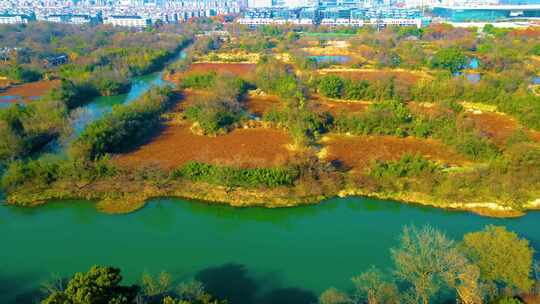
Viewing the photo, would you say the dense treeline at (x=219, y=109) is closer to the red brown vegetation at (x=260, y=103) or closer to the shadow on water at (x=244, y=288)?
the red brown vegetation at (x=260, y=103)

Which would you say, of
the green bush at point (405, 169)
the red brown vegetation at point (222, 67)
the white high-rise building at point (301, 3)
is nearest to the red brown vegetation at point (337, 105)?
the green bush at point (405, 169)

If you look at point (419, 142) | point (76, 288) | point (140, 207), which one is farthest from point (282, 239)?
point (419, 142)

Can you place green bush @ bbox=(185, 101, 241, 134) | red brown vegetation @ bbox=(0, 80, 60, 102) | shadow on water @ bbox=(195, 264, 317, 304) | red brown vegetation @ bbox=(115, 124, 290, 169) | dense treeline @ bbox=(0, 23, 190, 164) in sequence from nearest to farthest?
1. shadow on water @ bbox=(195, 264, 317, 304)
2. red brown vegetation @ bbox=(115, 124, 290, 169)
3. dense treeline @ bbox=(0, 23, 190, 164)
4. green bush @ bbox=(185, 101, 241, 134)
5. red brown vegetation @ bbox=(0, 80, 60, 102)

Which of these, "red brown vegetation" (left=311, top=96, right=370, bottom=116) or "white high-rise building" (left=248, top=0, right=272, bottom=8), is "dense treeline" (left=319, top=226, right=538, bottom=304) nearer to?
"red brown vegetation" (left=311, top=96, right=370, bottom=116)

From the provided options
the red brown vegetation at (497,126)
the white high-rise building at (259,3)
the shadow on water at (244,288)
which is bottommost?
the shadow on water at (244,288)

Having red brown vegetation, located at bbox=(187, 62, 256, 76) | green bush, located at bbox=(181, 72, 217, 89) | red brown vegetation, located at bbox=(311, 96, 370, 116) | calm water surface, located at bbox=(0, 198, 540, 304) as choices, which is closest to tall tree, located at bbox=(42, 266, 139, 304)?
calm water surface, located at bbox=(0, 198, 540, 304)

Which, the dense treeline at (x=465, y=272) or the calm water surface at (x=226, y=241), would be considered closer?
the dense treeline at (x=465, y=272)

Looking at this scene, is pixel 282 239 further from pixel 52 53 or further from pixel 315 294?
pixel 52 53
